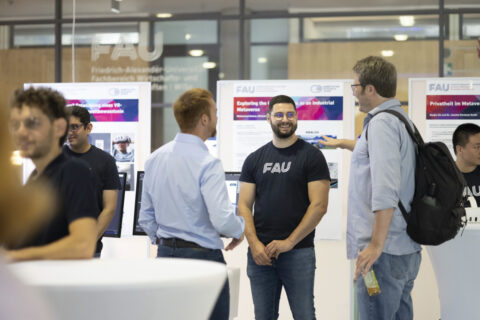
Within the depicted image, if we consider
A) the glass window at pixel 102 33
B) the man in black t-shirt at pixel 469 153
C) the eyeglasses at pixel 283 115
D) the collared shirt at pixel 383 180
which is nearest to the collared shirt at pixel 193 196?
the collared shirt at pixel 383 180

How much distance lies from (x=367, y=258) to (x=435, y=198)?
15.2 inches

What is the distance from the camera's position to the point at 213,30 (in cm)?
698

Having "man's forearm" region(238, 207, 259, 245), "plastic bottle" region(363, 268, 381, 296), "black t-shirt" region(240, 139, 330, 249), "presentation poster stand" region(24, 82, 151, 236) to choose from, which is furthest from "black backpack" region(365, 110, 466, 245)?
"presentation poster stand" region(24, 82, 151, 236)

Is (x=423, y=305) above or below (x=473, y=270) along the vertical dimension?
below

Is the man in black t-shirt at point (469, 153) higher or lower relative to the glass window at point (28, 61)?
lower

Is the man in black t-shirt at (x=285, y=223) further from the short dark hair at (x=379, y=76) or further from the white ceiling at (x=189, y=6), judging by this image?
the white ceiling at (x=189, y=6)

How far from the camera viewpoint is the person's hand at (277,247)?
378 centimetres

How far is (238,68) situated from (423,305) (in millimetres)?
3033

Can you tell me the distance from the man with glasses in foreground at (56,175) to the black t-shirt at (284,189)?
2098mm

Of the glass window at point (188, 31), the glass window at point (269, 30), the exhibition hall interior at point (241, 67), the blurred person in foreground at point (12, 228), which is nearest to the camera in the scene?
the blurred person in foreground at point (12, 228)

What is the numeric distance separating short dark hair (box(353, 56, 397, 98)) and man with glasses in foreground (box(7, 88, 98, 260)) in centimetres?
162

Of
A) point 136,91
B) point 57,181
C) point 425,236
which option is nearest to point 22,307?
point 57,181

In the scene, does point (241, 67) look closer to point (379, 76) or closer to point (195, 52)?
point (195, 52)

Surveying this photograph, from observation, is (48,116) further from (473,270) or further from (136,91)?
(136,91)
